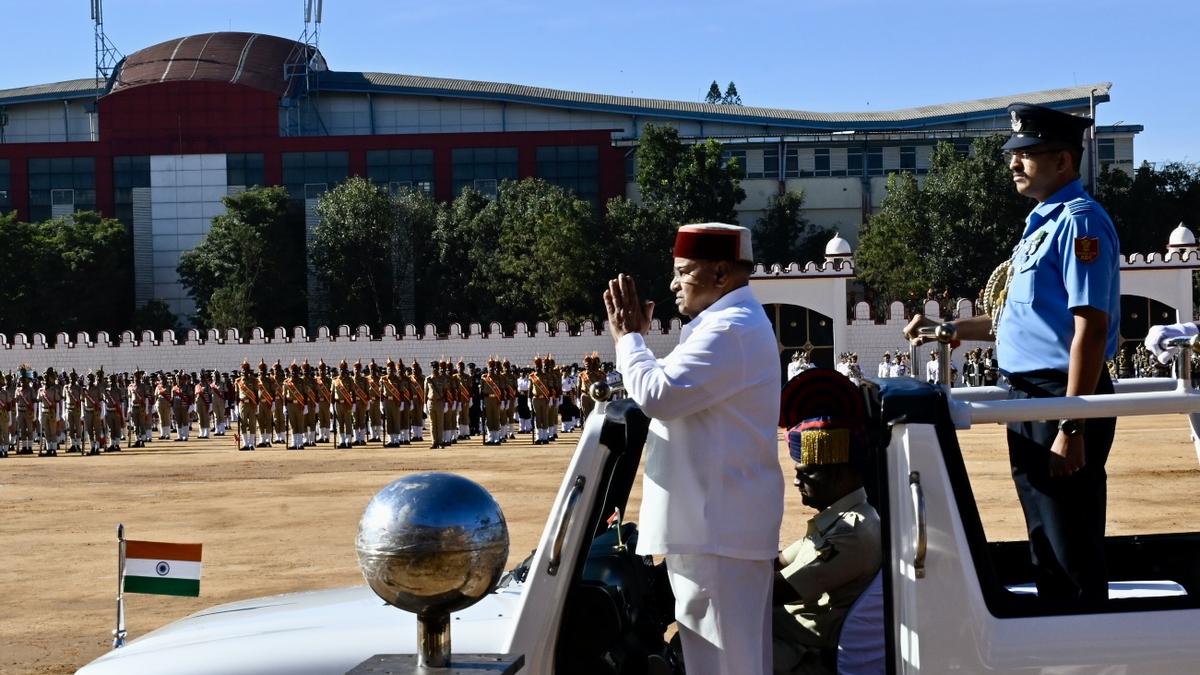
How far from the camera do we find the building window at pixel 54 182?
72.8 m

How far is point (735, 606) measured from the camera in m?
3.50

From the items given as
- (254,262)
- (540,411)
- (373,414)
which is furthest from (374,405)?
(254,262)

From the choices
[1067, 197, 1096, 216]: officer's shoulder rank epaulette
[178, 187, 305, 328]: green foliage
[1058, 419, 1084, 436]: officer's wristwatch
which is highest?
[178, 187, 305, 328]: green foliage

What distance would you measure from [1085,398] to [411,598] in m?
1.55

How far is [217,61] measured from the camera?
8081 cm

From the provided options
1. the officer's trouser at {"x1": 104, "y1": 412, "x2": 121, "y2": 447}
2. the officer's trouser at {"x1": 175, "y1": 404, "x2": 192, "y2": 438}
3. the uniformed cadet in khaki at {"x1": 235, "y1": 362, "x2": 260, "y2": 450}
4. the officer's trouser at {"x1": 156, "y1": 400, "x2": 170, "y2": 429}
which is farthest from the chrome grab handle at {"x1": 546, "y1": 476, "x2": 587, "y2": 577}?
the officer's trouser at {"x1": 156, "y1": 400, "x2": 170, "y2": 429}

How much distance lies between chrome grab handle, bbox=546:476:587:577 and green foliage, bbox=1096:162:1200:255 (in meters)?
61.0

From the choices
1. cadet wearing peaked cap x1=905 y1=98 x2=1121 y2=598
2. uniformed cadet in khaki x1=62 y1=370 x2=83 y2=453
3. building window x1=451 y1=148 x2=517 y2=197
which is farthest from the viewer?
building window x1=451 y1=148 x2=517 y2=197

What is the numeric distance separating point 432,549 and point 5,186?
252 ft

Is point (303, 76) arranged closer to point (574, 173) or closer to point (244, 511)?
point (574, 173)

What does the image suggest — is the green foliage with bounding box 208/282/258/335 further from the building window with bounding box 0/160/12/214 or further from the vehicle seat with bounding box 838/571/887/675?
the vehicle seat with bounding box 838/571/887/675

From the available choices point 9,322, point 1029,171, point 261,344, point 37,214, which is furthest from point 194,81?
point 1029,171

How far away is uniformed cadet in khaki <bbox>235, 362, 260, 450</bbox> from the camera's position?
3020 cm

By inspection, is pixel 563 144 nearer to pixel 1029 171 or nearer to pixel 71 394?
pixel 71 394
